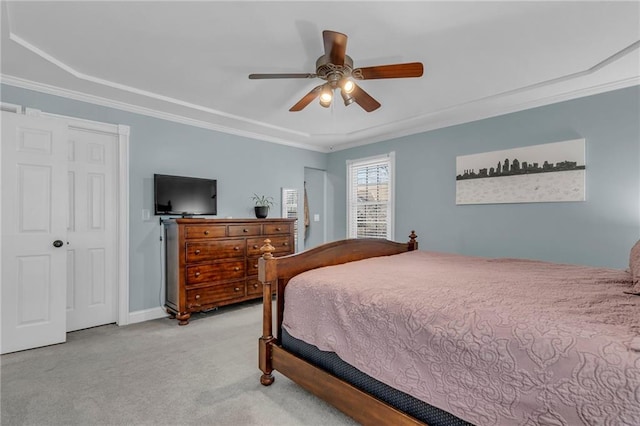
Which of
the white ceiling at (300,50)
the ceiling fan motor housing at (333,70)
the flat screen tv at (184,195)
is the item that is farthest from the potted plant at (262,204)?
the ceiling fan motor housing at (333,70)

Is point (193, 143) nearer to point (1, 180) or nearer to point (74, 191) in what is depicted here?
point (74, 191)

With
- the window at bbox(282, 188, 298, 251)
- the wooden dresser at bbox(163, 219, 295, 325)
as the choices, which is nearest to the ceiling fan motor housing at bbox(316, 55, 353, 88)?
the wooden dresser at bbox(163, 219, 295, 325)

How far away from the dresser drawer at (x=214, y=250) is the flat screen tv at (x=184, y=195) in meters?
0.59

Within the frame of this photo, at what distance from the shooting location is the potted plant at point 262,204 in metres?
4.40

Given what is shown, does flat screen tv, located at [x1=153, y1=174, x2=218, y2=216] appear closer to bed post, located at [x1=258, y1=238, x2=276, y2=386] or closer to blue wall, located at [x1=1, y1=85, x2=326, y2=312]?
blue wall, located at [x1=1, y1=85, x2=326, y2=312]

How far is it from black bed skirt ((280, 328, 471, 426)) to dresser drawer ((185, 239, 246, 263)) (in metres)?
1.80

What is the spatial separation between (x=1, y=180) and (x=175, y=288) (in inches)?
69.3

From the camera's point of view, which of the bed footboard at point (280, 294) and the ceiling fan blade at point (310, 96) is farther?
the ceiling fan blade at point (310, 96)

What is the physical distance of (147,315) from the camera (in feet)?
11.7

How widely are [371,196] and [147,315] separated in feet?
11.9

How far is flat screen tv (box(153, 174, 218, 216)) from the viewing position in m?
3.60

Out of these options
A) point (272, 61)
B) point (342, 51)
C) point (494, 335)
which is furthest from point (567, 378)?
point (272, 61)

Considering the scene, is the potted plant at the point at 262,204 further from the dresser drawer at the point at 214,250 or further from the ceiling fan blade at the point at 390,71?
the ceiling fan blade at the point at 390,71

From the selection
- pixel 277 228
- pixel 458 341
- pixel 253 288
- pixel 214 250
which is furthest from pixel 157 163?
pixel 458 341
